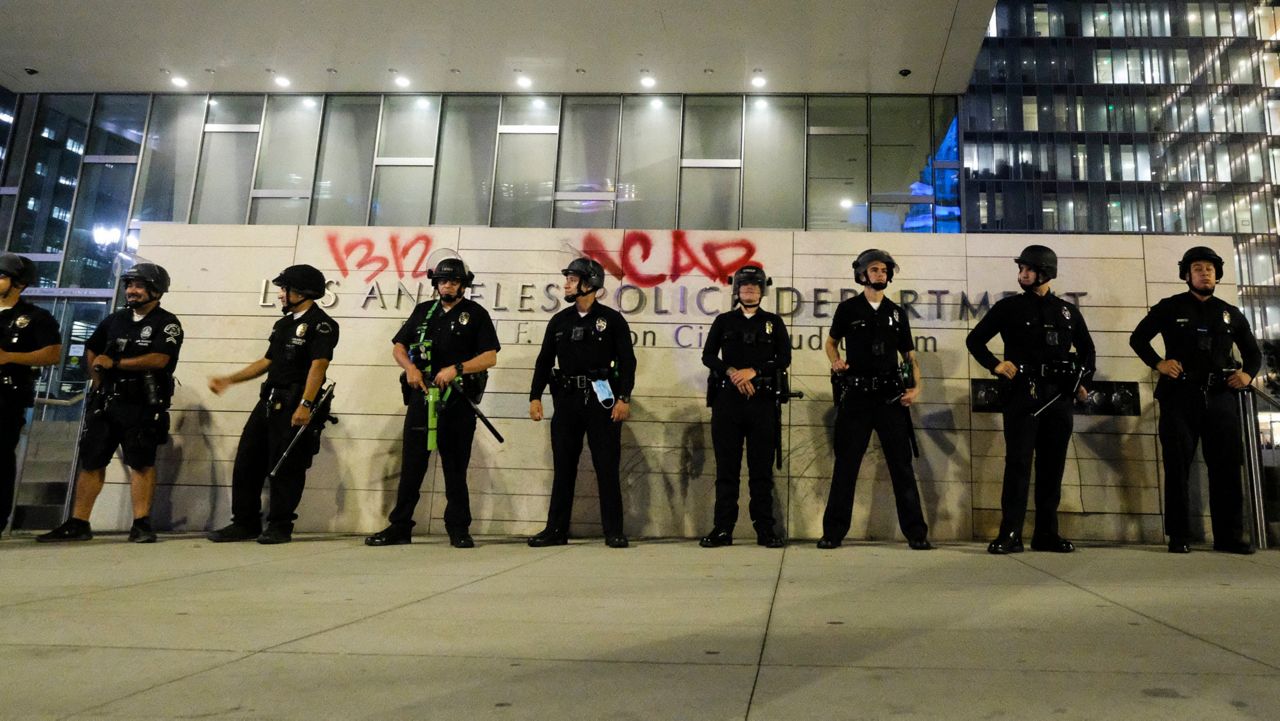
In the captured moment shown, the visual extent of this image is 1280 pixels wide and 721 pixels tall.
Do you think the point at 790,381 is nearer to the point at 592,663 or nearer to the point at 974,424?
the point at 974,424

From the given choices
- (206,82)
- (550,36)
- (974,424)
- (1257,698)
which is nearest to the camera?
(1257,698)

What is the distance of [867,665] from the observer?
1.71 metres

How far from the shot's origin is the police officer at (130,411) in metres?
4.76

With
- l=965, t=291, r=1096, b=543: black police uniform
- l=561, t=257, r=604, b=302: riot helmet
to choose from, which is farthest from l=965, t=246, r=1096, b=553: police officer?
l=561, t=257, r=604, b=302: riot helmet

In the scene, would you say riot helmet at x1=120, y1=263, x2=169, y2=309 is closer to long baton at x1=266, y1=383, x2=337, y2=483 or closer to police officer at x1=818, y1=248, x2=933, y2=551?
long baton at x1=266, y1=383, x2=337, y2=483

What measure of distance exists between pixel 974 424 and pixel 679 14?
21.0 feet

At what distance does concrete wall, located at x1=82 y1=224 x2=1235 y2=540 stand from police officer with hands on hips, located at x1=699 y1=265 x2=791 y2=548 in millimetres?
704

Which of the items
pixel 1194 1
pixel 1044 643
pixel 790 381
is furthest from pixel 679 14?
pixel 1194 1

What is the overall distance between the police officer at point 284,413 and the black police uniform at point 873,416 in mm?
3277

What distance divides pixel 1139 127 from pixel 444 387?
39.4 metres

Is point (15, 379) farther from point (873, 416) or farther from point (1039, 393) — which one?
point (1039, 393)

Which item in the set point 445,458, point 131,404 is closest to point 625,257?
point 445,458

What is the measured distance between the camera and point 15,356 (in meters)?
4.54

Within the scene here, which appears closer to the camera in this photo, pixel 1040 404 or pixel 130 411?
pixel 1040 404
